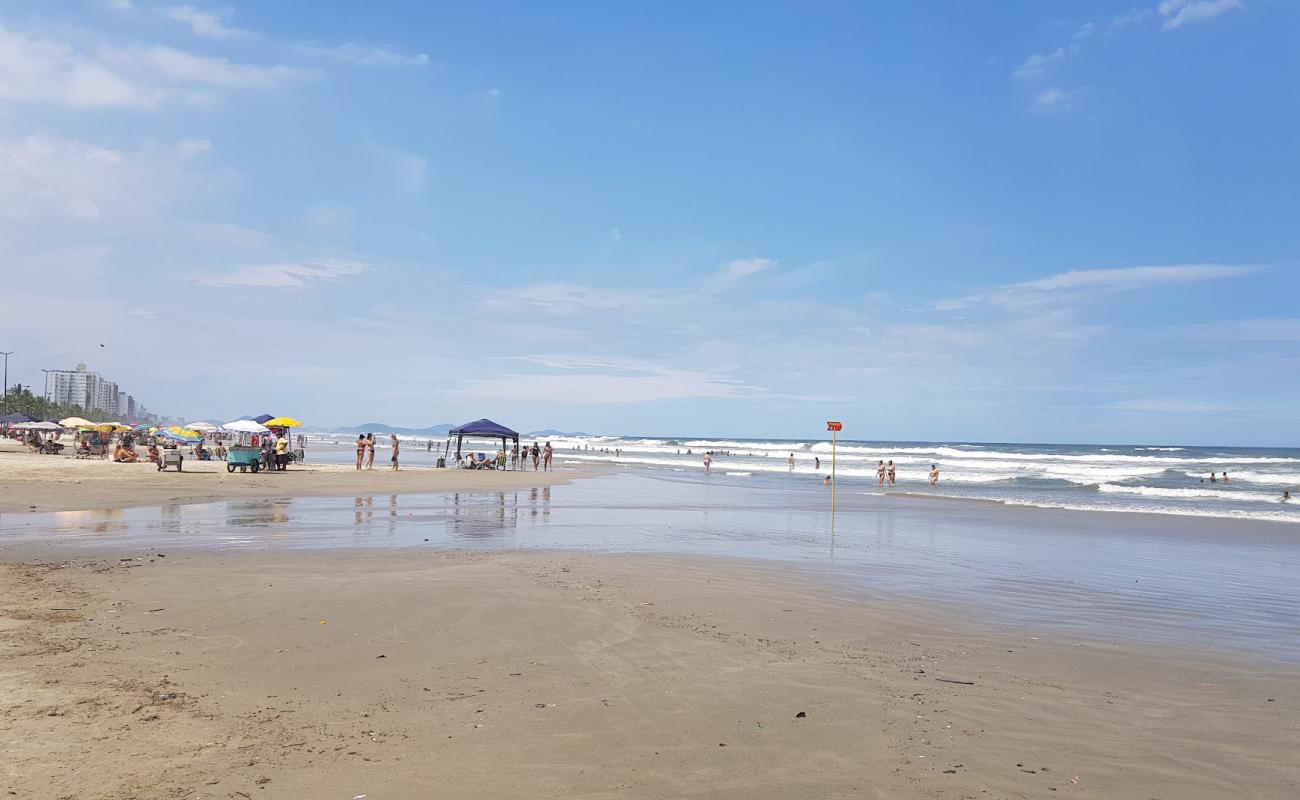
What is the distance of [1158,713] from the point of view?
5.83 metres

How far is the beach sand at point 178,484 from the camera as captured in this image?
19469mm

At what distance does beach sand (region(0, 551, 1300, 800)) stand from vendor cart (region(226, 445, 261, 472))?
76.6 feet

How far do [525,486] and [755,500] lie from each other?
30.3 feet

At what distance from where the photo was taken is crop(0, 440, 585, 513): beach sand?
19.5 metres

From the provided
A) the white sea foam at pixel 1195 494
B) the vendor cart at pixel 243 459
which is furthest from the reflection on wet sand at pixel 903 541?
the white sea foam at pixel 1195 494

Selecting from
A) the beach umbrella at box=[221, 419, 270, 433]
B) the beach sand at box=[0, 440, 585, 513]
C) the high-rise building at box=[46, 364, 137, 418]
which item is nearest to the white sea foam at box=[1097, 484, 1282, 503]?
the beach sand at box=[0, 440, 585, 513]

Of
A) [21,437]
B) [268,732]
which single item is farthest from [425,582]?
[21,437]

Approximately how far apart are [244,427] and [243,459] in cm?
714

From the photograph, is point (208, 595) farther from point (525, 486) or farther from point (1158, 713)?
point (525, 486)

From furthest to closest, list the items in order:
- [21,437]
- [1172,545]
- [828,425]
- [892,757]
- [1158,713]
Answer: [21,437], [828,425], [1172,545], [1158,713], [892,757]

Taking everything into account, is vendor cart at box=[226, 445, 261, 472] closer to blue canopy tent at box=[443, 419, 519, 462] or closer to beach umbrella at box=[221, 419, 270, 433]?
beach umbrella at box=[221, 419, 270, 433]

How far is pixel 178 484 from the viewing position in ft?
80.7

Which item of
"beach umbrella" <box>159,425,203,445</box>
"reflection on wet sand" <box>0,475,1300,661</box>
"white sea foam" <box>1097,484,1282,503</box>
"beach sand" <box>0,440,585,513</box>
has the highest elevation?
"beach umbrella" <box>159,425,203,445</box>

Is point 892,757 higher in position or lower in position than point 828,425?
lower
